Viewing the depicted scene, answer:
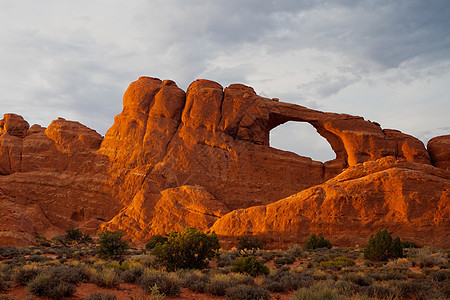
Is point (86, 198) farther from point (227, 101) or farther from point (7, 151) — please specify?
point (227, 101)

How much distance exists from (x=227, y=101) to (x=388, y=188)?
22255 mm

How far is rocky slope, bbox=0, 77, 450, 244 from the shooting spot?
3709 cm

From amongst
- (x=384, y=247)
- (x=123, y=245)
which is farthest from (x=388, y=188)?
(x=123, y=245)

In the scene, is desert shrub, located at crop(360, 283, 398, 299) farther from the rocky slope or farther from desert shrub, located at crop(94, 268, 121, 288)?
the rocky slope

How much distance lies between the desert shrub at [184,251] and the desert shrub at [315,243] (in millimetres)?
11658

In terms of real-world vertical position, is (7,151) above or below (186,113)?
below

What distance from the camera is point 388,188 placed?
2911 cm

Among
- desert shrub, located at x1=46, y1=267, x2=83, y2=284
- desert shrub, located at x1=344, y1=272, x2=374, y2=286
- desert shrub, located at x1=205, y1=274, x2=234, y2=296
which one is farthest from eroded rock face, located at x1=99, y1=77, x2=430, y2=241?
desert shrub, located at x1=205, y1=274, x2=234, y2=296


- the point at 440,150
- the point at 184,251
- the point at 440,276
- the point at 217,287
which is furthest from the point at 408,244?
the point at 440,150

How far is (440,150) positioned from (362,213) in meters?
22.6

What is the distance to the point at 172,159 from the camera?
41.7 m

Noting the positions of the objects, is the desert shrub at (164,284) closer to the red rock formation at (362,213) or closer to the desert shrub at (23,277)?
the desert shrub at (23,277)

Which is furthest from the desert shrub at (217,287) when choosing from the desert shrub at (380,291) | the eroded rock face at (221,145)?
the eroded rock face at (221,145)

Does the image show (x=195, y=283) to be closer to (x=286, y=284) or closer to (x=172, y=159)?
(x=286, y=284)
